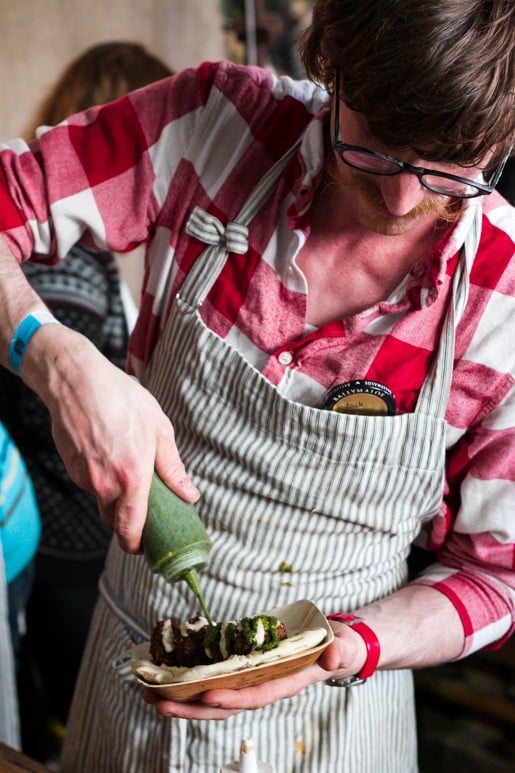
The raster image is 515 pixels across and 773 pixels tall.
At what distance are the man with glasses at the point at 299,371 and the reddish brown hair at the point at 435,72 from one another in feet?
0.40

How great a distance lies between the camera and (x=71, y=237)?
4.40 ft

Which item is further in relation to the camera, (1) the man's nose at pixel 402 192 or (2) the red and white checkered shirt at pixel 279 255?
(2) the red and white checkered shirt at pixel 279 255

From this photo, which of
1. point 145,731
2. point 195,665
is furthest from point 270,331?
point 145,731

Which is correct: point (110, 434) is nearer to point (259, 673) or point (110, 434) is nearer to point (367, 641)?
point (259, 673)

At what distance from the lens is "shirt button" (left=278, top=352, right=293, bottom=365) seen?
128cm

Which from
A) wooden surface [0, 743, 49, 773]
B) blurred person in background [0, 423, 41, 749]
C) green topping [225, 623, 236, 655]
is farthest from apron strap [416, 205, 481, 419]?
blurred person in background [0, 423, 41, 749]

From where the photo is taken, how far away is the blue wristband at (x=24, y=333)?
114cm

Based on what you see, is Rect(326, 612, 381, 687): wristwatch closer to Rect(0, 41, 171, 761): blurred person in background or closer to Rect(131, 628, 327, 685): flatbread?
Rect(131, 628, 327, 685): flatbread

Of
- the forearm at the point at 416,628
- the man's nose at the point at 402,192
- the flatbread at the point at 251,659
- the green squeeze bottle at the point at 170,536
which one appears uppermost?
the man's nose at the point at 402,192

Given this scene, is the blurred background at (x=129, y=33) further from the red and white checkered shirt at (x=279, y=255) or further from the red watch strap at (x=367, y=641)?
the red watch strap at (x=367, y=641)

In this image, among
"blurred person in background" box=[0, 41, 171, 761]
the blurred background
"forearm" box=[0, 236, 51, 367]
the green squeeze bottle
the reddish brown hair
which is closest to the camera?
the reddish brown hair

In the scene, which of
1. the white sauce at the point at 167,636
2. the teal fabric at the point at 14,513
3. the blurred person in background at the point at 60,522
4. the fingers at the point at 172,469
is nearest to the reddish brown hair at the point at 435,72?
the fingers at the point at 172,469

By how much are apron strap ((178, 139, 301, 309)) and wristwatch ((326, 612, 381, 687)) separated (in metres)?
0.53

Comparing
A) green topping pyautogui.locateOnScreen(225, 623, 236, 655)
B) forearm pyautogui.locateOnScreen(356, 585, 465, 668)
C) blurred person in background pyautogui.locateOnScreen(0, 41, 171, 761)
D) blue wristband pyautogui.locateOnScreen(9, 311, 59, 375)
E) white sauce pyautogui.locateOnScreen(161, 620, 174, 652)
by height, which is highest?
blue wristband pyautogui.locateOnScreen(9, 311, 59, 375)
